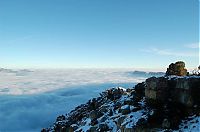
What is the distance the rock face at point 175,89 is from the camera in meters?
50.0

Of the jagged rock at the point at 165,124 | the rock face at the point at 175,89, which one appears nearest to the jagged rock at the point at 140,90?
the rock face at the point at 175,89

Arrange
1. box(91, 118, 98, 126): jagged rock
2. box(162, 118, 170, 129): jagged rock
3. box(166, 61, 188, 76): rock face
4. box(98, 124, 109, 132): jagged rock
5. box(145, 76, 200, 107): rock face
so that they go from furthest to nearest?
box(166, 61, 188, 76): rock face
box(91, 118, 98, 126): jagged rock
box(98, 124, 109, 132): jagged rock
box(145, 76, 200, 107): rock face
box(162, 118, 170, 129): jagged rock

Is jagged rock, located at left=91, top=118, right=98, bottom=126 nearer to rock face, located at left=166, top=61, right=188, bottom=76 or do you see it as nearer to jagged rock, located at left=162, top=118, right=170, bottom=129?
rock face, located at left=166, top=61, right=188, bottom=76

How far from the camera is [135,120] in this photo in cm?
5088

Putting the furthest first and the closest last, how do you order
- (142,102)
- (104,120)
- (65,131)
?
(65,131) → (104,120) → (142,102)

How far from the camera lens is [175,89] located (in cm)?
5275

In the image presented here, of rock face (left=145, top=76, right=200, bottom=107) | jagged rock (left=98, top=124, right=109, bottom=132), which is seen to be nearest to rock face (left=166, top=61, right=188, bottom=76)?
rock face (left=145, top=76, right=200, bottom=107)

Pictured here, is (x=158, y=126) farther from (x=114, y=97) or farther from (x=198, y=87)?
(x=114, y=97)

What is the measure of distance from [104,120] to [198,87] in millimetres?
19928

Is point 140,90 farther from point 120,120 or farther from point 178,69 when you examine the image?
point 120,120

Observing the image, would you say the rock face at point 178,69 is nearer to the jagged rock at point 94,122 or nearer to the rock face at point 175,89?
the rock face at point 175,89

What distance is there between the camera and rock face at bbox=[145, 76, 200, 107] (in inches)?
1967

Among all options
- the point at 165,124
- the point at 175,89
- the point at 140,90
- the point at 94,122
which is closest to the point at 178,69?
the point at 140,90

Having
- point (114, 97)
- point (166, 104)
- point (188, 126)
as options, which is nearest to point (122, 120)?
point (166, 104)
